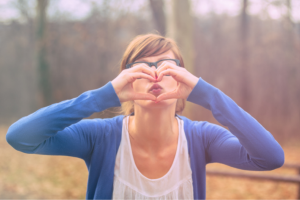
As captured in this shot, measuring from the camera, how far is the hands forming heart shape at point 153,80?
134 cm

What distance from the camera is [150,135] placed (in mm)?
1622

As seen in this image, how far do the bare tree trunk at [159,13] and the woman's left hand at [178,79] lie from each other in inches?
153

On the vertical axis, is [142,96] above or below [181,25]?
below

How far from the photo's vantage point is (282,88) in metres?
7.33

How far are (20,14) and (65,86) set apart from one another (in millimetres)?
3120

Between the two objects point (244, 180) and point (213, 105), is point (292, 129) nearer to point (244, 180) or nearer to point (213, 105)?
point (244, 180)

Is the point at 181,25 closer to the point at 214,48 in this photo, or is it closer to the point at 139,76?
the point at 139,76

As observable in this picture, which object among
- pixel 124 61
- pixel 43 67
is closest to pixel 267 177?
pixel 124 61

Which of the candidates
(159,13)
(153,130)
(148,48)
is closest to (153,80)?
(148,48)

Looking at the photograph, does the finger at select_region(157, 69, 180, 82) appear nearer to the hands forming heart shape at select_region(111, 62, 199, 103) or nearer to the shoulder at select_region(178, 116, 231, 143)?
the hands forming heart shape at select_region(111, 62, 199, 103)

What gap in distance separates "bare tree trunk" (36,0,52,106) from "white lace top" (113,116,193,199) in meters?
7.04

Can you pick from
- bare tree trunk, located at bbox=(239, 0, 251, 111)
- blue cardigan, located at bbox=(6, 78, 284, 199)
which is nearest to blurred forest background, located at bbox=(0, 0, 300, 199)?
bare tree trunk, located at bbox=(239, 0, 251, 111)

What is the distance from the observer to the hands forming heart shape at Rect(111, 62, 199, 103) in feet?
4.40

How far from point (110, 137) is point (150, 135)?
0.29 meters
